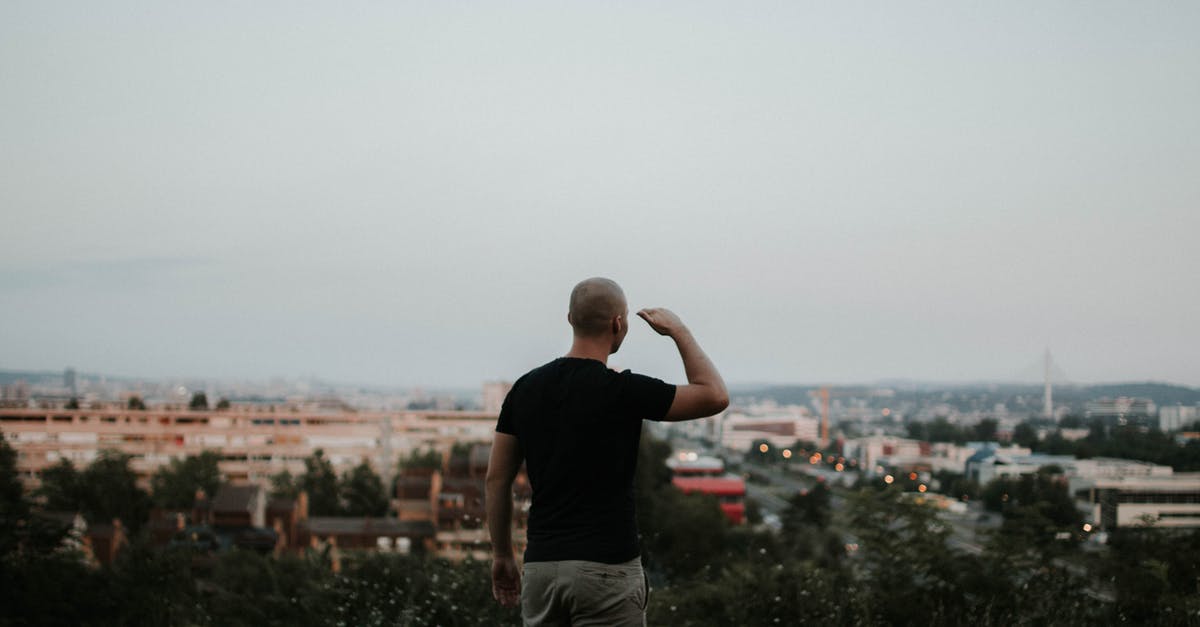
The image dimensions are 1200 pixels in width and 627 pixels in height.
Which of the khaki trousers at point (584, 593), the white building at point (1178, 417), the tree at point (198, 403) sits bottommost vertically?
the tree at point (198, 403)

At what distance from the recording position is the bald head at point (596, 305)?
210 cm

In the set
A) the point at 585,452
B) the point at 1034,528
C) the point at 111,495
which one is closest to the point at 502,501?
the point at 585,452

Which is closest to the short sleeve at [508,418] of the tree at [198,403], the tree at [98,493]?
the tree at [98,493]

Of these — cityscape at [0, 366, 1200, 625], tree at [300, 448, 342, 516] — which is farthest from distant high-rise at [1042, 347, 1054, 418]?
tree at [300, 448, 342, 516]

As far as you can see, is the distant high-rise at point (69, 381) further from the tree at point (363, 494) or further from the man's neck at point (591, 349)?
the man's neck at point (591, 349)

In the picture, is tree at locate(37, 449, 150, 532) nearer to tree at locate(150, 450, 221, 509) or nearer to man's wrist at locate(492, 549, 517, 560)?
tree at locate(150, 450, 221, 509)

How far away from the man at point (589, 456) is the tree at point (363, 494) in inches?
1386

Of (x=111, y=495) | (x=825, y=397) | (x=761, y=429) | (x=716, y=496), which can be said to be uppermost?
(x=111, y=495)

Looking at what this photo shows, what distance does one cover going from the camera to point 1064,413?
36.4 meters

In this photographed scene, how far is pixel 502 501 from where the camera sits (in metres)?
2.27

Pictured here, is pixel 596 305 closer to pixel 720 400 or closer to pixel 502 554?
pixel 720 400

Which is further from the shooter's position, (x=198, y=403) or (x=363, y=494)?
(x=198, y=403)

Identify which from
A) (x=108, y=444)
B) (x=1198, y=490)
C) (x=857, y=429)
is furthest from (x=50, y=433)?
(x=857, y=429)

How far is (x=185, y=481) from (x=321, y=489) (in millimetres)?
8068
